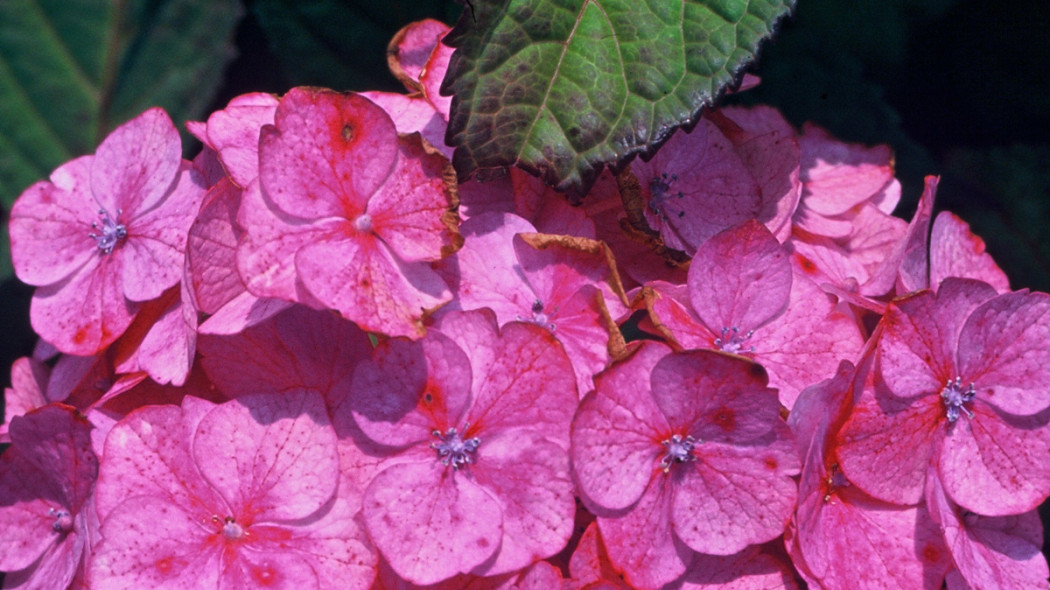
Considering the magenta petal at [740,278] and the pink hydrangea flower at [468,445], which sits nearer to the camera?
the pink hydrangea flower at [468,445]

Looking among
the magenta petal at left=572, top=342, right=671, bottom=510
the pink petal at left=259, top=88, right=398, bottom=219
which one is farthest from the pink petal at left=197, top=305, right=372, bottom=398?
the magenta petal at left=572, top=342, right=671, bottom=510

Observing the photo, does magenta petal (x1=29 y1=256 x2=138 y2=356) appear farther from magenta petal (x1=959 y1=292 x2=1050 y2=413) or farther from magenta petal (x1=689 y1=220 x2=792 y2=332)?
magenta petal (x1=959 y1=292 x2=1050 y2=413)

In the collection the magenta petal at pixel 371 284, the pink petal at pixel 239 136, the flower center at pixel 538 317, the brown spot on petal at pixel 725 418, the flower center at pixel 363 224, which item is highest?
the pink petal at pixel 239 136

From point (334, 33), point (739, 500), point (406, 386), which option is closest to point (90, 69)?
point (334, 33)

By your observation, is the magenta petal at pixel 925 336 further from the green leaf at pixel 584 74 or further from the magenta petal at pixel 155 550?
the magenta petal at pixel 155 550

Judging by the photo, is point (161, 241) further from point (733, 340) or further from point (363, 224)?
point (733, 340)

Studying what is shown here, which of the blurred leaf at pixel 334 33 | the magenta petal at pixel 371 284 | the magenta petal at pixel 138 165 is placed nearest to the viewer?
the magenta petal at pixel 371 284

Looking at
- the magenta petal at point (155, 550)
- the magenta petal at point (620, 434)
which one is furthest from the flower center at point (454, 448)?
the magenta petal at point (155, 550)
